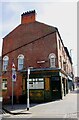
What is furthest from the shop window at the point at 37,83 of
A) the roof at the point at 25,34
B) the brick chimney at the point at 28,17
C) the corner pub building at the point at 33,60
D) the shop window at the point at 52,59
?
the brick chimney at the point at 28,17

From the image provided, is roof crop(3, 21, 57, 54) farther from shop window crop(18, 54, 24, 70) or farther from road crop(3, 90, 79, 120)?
road crop(3, 90, 79, 120)

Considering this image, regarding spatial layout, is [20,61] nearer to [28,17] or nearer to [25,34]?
[25,34]

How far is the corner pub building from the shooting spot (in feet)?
83.8

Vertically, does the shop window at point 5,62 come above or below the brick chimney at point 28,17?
below

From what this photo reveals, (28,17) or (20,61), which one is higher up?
(28,17)

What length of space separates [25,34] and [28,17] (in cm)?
237

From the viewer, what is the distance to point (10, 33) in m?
29.8

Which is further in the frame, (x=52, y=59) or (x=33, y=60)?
(x=33, y=60)

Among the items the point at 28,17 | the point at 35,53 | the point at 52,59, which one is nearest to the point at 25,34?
the point at 28,17

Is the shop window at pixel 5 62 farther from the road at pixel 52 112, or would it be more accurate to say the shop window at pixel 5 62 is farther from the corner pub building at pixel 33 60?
the road at pixel 52 112

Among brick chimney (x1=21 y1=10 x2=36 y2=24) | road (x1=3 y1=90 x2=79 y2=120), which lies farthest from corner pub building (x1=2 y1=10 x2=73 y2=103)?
road (x1=3 y1=90 x2=79 y2=120)

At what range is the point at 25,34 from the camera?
28797 millimetres

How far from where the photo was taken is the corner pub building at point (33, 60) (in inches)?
1005

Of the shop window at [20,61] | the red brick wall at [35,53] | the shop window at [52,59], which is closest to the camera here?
the shop window at [52,59]
